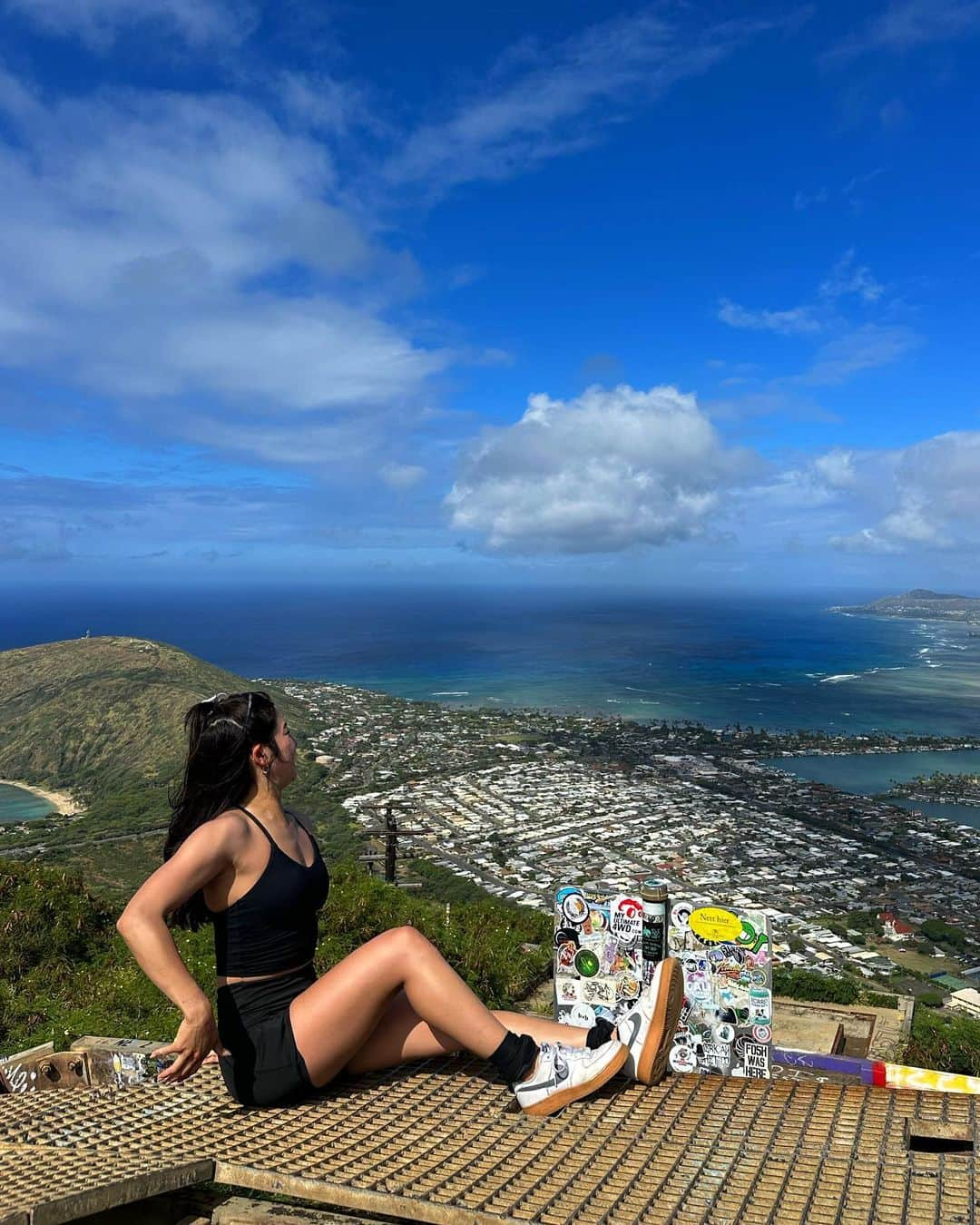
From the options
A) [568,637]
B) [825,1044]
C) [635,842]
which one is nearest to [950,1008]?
[825,1044]

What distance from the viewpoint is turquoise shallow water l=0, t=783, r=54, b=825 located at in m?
25.5

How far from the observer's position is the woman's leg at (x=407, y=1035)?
112 inches

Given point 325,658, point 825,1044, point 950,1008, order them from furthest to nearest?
point 325,658, point 950,1008, point 825,1044

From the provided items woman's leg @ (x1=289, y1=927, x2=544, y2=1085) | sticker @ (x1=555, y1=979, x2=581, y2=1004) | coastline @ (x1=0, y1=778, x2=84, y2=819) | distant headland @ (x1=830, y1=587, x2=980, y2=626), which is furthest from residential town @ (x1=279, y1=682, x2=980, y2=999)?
distant headland @ (x1=830, y1=587, x2=980, y2=626)

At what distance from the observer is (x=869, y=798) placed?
104 feet

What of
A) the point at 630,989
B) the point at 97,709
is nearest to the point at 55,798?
the point at 97,709

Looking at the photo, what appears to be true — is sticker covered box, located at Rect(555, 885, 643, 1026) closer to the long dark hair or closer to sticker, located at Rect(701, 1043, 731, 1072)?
sticker, located at Rect(701, 1043, 731, 1072)

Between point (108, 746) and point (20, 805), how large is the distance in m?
4.37

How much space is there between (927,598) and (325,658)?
489ft

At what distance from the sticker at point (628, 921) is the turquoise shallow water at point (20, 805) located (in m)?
25.2

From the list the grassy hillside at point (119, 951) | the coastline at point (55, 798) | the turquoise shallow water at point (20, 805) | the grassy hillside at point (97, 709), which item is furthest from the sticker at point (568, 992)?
the grassy hillside at point (97, 709)

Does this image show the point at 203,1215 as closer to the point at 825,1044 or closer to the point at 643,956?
the point at 643,956

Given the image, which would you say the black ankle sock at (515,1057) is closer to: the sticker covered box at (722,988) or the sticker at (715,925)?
the sticker covered box at (722,988)

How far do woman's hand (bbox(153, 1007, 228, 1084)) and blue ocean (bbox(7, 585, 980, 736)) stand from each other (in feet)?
154
